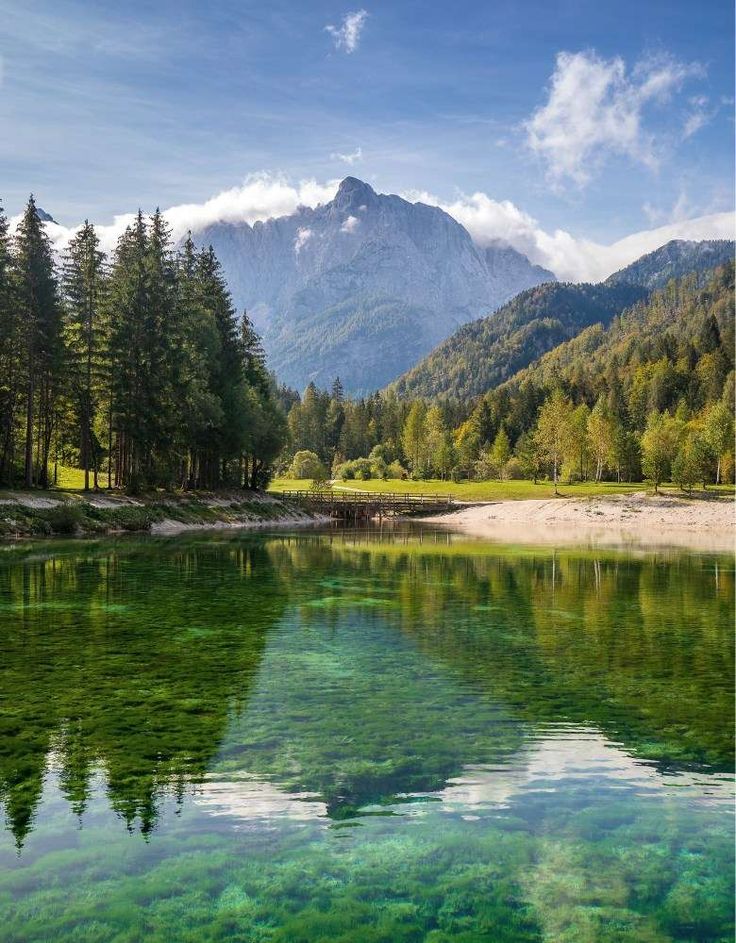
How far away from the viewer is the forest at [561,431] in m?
122

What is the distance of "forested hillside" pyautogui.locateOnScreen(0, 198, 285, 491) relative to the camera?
53.5 meters

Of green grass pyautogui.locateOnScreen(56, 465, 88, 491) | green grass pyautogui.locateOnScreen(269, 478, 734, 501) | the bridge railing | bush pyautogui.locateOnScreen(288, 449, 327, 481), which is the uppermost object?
bush pyautogui.locateOnScreen(288, 449, 327, 481)

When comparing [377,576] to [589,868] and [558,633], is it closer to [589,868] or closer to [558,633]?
[558,633]

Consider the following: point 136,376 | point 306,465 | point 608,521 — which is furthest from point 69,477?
point 306,465

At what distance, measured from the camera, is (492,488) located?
126 metres

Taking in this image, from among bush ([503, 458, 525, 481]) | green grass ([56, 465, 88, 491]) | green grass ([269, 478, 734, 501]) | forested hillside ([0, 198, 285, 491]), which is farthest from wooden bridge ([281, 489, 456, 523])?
bush ([503, 458, 525, 481])

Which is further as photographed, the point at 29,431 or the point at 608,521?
the point at 608,521

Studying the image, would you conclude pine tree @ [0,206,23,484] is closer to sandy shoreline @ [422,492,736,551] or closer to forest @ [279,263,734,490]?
sandy shoreline @ [422,492,736,551]

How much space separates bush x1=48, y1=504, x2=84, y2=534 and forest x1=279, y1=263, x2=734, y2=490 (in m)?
73.1

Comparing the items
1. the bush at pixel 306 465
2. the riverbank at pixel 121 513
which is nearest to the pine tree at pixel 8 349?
the riverbank at pixel 121 513

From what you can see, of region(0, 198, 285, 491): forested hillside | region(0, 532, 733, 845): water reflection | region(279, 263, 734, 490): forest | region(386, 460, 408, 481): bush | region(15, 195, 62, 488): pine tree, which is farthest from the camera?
region(386, 460, 408, 481): bush

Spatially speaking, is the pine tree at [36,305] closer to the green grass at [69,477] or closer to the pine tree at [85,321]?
the pine tree at [85,321]

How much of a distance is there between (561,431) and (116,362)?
8489 centimetres

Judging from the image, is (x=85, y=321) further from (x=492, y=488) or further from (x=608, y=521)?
(x=492, y=488)
